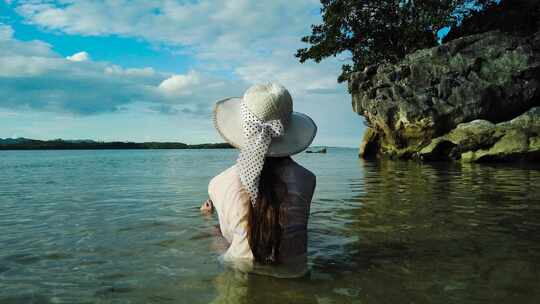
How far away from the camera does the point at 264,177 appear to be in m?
3.25

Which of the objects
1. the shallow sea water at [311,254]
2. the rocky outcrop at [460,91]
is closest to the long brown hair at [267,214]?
the shallow sea water at [311,254]

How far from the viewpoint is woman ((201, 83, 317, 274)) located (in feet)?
10.5

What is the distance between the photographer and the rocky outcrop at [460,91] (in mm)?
22000

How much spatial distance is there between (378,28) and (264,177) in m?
27.9

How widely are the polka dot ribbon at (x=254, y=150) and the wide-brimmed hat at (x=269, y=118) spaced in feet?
0.21

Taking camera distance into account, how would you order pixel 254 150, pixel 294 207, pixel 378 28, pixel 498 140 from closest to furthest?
pixel 254 150
pixel 294 207
pixel 498 140
pixel 378 28

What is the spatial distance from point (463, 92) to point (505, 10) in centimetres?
731

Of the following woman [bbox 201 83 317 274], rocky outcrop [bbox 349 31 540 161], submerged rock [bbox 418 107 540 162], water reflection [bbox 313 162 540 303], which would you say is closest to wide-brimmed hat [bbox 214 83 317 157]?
woman [bbox 201 83 317 274]

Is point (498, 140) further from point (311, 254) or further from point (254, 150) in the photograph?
point (254, 150)

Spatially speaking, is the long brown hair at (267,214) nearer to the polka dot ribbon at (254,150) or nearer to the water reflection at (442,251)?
the polka dot ribbon at (254,150)

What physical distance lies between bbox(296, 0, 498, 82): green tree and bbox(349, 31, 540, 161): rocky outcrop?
3203 mm

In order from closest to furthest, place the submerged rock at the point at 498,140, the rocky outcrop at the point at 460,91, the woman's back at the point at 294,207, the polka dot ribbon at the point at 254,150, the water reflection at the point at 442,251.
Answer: the polka dot ribbon at the point at 254,150, the water reflection at the point at 442,251, the woman's back at the point at 294,207, the submerged rock at the point at 498,140, the rocky outcrop at the point at 460,91

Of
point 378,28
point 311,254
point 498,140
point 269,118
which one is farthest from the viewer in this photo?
point 378,28

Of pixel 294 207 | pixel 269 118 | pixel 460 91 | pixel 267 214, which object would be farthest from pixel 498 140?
pixel 267 214
